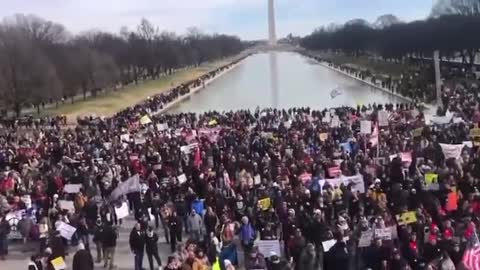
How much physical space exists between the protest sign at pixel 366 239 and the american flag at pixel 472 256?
193cm

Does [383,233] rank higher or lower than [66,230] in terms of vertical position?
higher

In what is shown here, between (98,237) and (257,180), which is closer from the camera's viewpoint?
(98,237)

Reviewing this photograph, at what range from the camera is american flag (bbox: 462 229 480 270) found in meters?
12.6

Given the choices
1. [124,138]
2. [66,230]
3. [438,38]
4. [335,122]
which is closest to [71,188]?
[66,230]

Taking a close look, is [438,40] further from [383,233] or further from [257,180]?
[383,233]

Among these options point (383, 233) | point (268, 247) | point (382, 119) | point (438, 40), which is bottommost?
point (268, 247)

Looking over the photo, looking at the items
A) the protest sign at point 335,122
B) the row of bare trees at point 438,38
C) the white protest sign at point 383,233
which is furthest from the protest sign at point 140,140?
the row of bare trees at point 438,38

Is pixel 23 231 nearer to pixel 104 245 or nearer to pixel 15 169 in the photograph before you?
pixel 104 245

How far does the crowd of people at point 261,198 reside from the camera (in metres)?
14.1

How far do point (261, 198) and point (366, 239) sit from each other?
146 inches

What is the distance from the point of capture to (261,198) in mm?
17688

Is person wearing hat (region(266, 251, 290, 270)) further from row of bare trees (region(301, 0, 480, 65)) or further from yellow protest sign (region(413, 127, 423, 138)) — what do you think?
row of bare trees (region(301, 0, 480, 65))

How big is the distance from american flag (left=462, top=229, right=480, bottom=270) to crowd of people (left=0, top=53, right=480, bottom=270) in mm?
41

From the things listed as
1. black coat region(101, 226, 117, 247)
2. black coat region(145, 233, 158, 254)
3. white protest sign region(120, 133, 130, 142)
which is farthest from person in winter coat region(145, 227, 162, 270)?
white protest sign region(120, 133, 130, 142)
